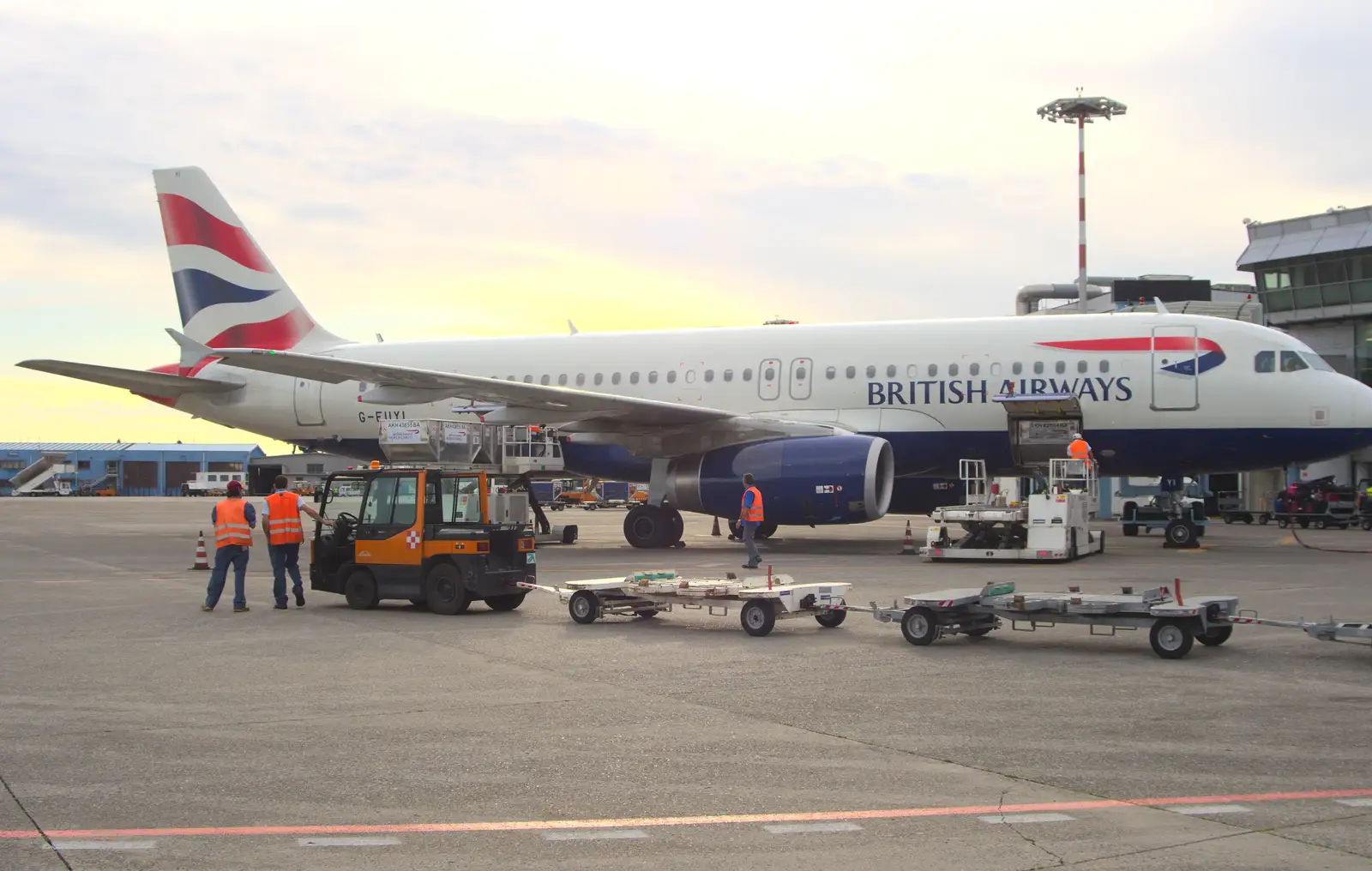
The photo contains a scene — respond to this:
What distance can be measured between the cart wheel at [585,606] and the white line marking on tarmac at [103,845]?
6939 mm

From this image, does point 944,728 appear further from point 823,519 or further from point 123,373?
point 123,373

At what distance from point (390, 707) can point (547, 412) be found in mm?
13729

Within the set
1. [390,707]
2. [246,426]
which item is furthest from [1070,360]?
[246,426]

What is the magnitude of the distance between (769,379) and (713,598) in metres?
12.0

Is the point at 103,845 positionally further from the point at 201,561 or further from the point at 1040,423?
the point at 1040,423

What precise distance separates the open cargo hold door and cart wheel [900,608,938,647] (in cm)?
1088

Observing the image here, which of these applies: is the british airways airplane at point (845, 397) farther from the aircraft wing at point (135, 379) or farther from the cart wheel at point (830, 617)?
the cart wheel at point (830, 617)

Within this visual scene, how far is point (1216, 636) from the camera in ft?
32.0

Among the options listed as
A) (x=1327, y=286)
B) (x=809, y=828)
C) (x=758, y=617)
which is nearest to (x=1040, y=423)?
(x=758, y=617)

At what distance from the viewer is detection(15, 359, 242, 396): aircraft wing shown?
21.6 m

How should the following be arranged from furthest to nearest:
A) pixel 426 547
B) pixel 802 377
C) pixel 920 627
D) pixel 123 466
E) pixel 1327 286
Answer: pixel 123 466 → pixel 1327 286 → pixel 802 377 → pixel 426 547 → pixel 920 627

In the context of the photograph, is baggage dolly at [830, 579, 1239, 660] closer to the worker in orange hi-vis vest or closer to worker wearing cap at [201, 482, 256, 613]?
worker wearing cap at [201, 482, 256, 613]

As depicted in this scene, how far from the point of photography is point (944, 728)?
6918 mm

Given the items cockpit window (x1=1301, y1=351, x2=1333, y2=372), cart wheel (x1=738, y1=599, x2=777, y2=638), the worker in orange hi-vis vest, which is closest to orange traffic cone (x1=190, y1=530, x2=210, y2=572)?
cart wheel (x1=738, y1=599, x2=777, y2=638)
